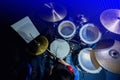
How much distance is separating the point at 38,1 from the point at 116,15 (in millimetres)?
957

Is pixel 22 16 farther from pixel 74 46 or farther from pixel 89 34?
pixel 89 34

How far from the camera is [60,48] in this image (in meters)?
2.22

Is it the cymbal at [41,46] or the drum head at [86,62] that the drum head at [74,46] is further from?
the cymbal at [41,46]

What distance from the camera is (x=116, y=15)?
2.09 m

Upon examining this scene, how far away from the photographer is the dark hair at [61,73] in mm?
1837

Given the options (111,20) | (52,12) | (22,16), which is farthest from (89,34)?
(22,16)

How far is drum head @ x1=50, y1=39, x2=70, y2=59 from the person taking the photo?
2.19 meters

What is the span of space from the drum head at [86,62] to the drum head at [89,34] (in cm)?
12

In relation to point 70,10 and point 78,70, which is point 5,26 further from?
point 78,70

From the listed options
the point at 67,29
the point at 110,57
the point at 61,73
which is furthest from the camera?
the point at 67,29

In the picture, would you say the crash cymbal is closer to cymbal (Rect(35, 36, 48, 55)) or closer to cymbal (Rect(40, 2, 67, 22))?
cymbal (Rect(40, 2, 67, 22))

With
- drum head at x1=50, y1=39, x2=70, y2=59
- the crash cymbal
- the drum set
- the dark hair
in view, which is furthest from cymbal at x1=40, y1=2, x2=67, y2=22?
the dark hair

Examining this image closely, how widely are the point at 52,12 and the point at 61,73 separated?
28.2 inches

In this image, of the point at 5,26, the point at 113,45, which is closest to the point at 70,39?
the point at 113,45
